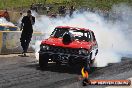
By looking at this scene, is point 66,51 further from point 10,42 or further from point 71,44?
point 10,42

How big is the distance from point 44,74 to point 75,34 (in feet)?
9.06

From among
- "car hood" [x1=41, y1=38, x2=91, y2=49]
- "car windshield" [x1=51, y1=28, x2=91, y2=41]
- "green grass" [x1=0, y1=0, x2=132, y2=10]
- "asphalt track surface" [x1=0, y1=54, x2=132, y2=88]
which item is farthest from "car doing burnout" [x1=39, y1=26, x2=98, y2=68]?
"green grass" [x1=0, y1=0, x2=132, y2=10]

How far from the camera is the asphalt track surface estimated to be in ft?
34.2

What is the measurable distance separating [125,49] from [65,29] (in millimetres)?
10795

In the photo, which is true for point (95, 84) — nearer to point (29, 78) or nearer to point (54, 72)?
point (29, 78)

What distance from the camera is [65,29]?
1495cm

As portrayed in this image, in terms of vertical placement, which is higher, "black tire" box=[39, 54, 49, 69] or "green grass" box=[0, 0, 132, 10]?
"black tire" box=[39, 54, 49, 69]

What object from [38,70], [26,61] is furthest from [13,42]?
[38,70]

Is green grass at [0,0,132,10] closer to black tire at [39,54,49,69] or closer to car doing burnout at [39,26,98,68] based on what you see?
black tire at [39,54,49,69]

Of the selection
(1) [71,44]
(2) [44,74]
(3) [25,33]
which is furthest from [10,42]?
(2) [44,74]

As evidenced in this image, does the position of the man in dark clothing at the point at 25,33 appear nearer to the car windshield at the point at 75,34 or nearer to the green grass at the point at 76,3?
the car windshield at the point at 75,34

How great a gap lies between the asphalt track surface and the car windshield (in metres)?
1.13

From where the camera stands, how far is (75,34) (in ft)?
48.2

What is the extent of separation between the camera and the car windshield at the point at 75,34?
571 inches
